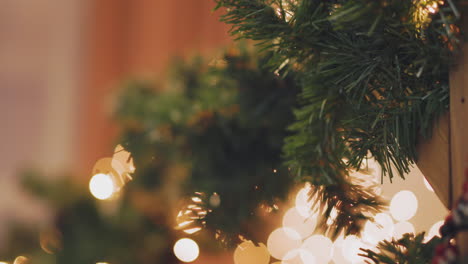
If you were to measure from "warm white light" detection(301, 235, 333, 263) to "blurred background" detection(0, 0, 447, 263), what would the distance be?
0.90 meters

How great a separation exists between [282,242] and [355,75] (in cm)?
24

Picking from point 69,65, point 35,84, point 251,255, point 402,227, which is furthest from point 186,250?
point 35,84

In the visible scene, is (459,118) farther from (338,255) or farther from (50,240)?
(50,240)

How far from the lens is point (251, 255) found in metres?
0.37

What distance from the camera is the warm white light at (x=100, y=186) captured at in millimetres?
532

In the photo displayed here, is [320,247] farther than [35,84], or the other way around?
[35,84]

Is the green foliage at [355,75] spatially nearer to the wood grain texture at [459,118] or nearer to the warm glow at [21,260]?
the wood grain texture at [459,118]

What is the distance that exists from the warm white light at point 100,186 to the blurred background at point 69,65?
0.76m

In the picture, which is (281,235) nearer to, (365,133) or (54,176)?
(365,133)

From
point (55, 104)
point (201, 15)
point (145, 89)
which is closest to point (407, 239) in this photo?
point (145, 89)

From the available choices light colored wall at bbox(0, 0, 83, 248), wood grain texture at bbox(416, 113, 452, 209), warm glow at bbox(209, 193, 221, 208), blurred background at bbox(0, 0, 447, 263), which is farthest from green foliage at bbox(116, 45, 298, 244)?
light colored wall at bbox(0, 0, 83, 248)

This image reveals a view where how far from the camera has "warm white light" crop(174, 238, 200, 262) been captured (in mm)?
420

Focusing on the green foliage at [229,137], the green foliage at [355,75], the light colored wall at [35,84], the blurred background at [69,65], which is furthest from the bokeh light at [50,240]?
the light colored wall at [35,84]

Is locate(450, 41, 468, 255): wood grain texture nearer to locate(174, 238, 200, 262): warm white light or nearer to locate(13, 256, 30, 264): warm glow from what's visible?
locate(174, 238, 200, 262): warm white light
